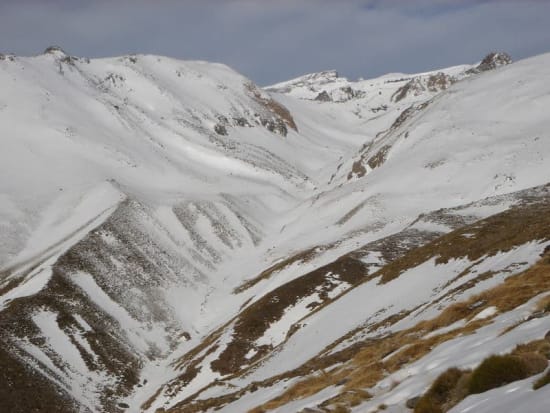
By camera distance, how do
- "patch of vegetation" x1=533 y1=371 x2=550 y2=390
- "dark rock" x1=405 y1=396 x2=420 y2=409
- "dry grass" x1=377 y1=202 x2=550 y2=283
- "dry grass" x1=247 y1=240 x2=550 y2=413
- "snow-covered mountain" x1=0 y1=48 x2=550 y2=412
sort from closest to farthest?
"patch of vegetation" x1=533 y1=371 x2=550 y2=390
"dark rock" x1=405 y1=396 x2=420 y2=409
"dry grass" x1=247 y1=240 x2=550 y2=413
"snow-covered mountain" x1=0 y1=48 x2=550 y2=412
"dry grass" x1=377 y1=202 x2=550 y2=283

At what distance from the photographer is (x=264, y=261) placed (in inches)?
3543

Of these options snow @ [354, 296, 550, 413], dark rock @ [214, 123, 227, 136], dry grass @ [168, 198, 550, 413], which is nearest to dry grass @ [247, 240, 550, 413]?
dry grass @ [168, 198, 550, 413]

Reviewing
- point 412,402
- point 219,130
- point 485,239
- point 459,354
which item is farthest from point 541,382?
point 219,130

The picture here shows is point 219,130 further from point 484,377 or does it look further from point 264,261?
point 484,377

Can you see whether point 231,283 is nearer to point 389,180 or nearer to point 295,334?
point 389,180

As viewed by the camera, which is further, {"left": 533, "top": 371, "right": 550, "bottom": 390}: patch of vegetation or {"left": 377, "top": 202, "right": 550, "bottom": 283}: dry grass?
{"left": 377, "top": 202, "right": 550, "bottom": 283}: dry grass

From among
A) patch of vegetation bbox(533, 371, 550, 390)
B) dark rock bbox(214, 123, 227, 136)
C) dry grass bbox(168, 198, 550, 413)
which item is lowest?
dry grass bbox(168, 198, 550, 413)

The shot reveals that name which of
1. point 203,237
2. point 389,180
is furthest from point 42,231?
point 389,180

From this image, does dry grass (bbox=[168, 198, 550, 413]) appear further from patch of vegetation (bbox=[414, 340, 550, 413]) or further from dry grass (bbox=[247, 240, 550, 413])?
patch of vegetation (bbox=[414, 340, 550, 413])

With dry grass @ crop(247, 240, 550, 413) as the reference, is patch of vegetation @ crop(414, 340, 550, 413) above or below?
above

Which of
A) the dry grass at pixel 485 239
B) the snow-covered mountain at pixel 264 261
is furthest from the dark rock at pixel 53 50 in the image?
the dry grass at pixel 485 239

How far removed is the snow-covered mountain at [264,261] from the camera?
2495 centimetres

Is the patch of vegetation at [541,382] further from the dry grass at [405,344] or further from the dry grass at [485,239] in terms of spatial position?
the dry grass at [485,239]

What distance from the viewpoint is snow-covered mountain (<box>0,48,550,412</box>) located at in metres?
24.9
